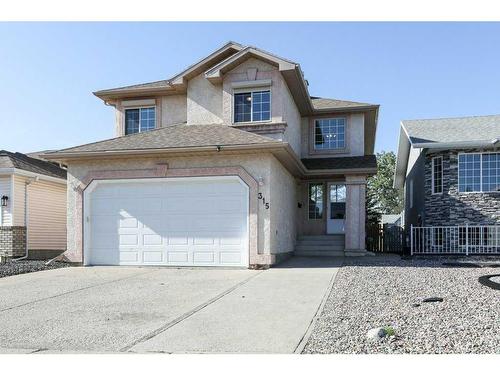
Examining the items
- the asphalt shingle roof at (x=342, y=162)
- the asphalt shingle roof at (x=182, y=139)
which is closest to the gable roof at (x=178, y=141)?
the asphalt shingle roof at (x=182, y=139)

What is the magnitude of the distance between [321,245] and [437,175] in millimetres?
5464

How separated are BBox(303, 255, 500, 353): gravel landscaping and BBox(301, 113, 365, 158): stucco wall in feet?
26.2

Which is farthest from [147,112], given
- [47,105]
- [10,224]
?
[10,224]

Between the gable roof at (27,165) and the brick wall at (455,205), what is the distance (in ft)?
52.0

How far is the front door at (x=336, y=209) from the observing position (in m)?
17.1

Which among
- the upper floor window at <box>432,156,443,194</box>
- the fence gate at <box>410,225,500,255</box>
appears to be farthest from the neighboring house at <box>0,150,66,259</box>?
the upper floor window at <box>432,156,443,194</box>

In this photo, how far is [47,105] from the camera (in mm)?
13375

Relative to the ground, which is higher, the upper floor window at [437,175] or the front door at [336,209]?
the upper floor window at [437,175]

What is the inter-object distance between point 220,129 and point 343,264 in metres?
5.64

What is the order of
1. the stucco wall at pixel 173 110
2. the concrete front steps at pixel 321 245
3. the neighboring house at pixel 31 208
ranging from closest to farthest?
the concrete front steps at pixel 321 245
the neighboring house at pixel 31 208
the stucco wall at pixel 173 110

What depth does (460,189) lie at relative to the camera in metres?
16.1

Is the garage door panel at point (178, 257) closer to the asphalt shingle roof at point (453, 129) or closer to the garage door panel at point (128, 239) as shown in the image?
the garage door panel at point (128, 239)

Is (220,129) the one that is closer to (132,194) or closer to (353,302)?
(132,194)

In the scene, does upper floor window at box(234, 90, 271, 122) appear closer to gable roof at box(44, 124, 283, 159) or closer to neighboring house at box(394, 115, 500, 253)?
gable roof at box(44, 124, 283, 159)
